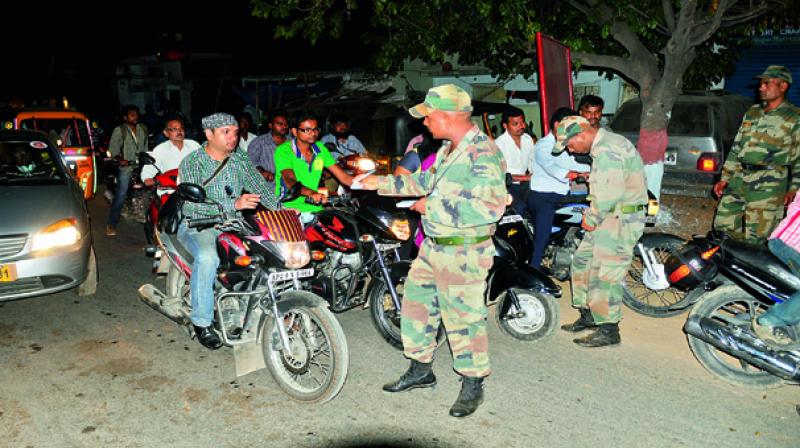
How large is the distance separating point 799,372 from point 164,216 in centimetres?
426

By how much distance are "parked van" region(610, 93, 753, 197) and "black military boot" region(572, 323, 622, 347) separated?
4885mm

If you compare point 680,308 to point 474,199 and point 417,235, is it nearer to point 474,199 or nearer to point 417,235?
point 417,235

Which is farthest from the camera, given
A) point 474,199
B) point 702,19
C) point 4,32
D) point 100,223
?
point 4,32

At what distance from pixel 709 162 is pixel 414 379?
21.6 ft

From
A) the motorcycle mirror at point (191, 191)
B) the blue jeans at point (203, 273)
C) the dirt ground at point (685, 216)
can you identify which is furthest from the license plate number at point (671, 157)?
the motorcycle mirror at point (191, 191)

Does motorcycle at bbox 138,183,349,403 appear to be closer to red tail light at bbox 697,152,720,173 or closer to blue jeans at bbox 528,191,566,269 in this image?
blue jeans at bbox 528,191,566,269

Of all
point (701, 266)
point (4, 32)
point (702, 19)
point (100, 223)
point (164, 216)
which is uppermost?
point (4, 32)

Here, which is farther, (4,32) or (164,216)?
(4,32)

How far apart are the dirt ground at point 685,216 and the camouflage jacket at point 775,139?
3177mm

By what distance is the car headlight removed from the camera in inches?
203

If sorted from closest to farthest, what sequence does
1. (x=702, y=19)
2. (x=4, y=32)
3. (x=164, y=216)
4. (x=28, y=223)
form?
(x=164, y=216) < (x=28, y=223) < (x=702, y=19) < (x=4, y=32)

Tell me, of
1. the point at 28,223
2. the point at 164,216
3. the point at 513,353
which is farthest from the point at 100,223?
the point at 513,353

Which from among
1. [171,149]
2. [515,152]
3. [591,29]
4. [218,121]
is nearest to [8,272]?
[218,121]

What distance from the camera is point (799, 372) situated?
12.1ft
